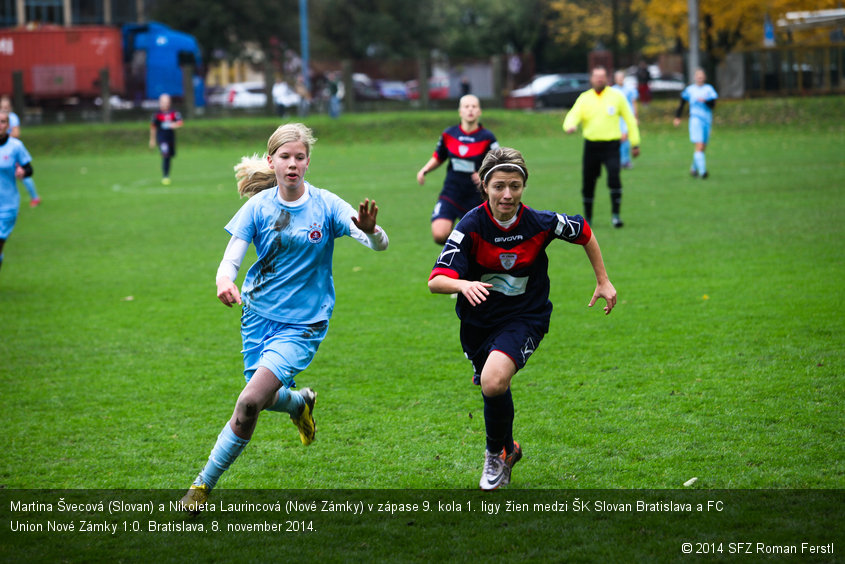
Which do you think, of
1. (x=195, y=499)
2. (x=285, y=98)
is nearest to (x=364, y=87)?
(x=285, y=98)

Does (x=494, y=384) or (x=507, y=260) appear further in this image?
(x=507, y=260)

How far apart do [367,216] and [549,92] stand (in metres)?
44.7

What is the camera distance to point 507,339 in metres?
5.17

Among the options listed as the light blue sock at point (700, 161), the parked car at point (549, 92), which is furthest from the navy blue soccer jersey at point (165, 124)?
the parked car at point (549, 92)

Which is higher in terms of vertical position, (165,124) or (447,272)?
(165,124)

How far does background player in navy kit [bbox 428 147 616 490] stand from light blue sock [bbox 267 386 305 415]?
1.07 metres

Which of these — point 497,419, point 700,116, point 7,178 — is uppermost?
point 700,116

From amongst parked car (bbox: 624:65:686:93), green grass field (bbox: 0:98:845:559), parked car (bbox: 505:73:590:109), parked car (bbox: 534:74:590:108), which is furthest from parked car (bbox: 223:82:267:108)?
green grass field (bbox: 0:98:845:559)

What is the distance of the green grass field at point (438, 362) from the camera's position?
564 cm

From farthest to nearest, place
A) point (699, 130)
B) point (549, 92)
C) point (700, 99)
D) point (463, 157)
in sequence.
→ point (549, 92)
point (700, 99)
point (699, 130)
point (463, 157)

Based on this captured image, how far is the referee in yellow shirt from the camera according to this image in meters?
14.6

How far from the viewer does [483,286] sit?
4910 millimetres

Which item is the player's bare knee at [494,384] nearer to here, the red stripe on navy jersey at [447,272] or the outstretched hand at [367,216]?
the red stripe on navy jersey at [447,272]

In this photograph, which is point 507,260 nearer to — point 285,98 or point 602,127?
point 602,127
